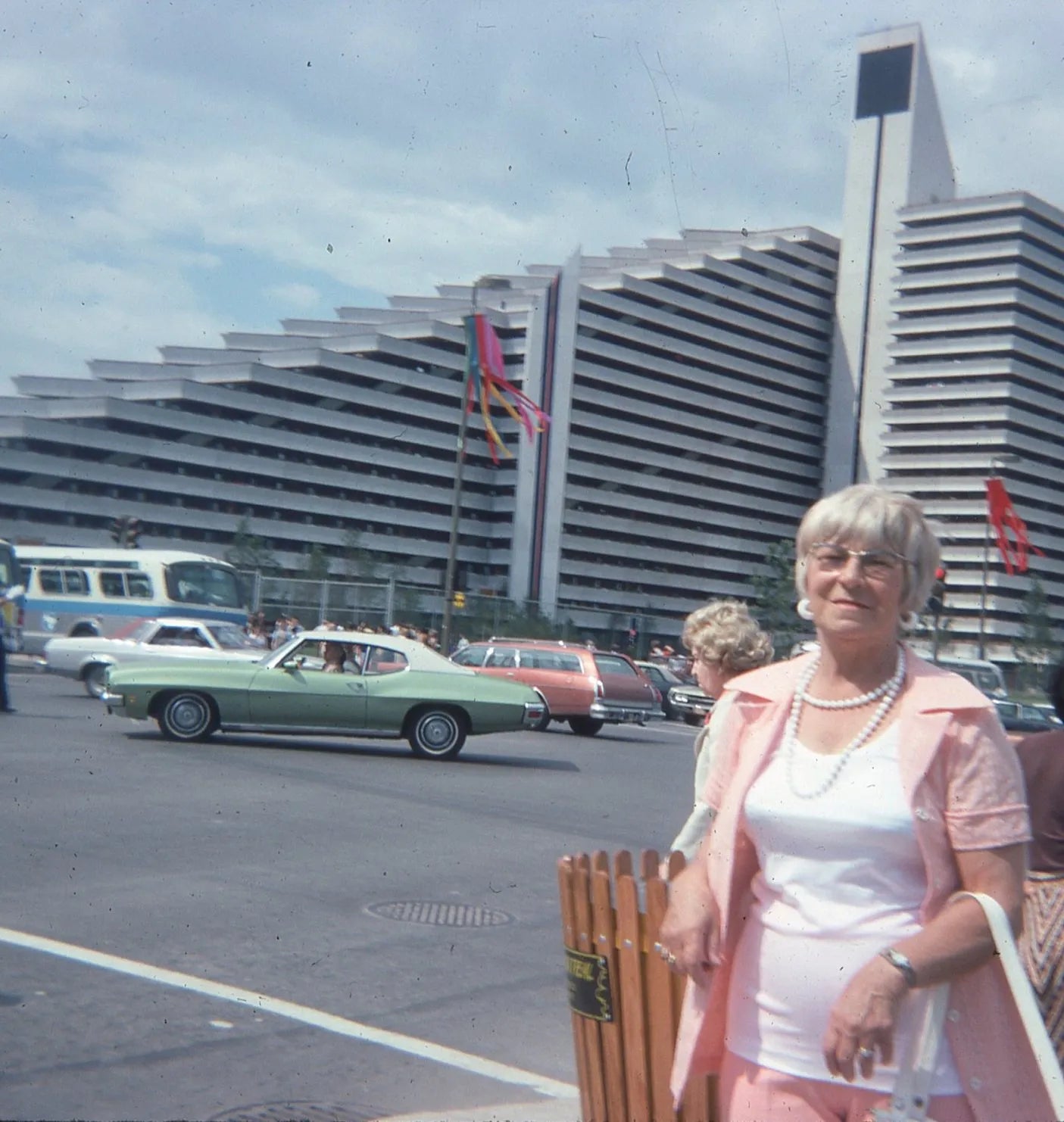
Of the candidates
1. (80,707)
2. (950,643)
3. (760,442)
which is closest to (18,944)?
(80,707)

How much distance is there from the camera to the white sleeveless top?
243 cm

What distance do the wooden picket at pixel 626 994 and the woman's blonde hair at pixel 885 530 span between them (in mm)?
837

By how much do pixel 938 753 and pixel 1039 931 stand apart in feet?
3.81

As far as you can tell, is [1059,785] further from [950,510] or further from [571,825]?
[950,510]

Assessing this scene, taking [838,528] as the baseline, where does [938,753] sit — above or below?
below

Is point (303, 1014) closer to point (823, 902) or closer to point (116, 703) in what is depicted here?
point (823, 902)

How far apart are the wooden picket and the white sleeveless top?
0.49 meters

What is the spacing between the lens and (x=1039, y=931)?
338 cm

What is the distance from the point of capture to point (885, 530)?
2.63 meters

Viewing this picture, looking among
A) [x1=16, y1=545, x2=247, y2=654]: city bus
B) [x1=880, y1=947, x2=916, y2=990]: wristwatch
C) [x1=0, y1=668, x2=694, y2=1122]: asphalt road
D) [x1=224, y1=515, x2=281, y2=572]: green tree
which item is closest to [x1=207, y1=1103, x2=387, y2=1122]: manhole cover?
[x1=0, y1=668, x2=694, y2=1122]: asphalt road

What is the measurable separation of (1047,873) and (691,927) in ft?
4.42

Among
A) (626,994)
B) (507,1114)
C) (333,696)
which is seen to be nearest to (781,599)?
(333,696)

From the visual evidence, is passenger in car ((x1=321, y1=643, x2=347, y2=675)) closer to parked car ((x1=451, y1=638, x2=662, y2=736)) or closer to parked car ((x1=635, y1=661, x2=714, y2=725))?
parked car ((x1=451, y1=638, x2=662, y2=736))

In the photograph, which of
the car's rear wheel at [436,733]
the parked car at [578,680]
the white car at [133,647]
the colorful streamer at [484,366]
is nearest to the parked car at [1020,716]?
the parked car at [578,680]
